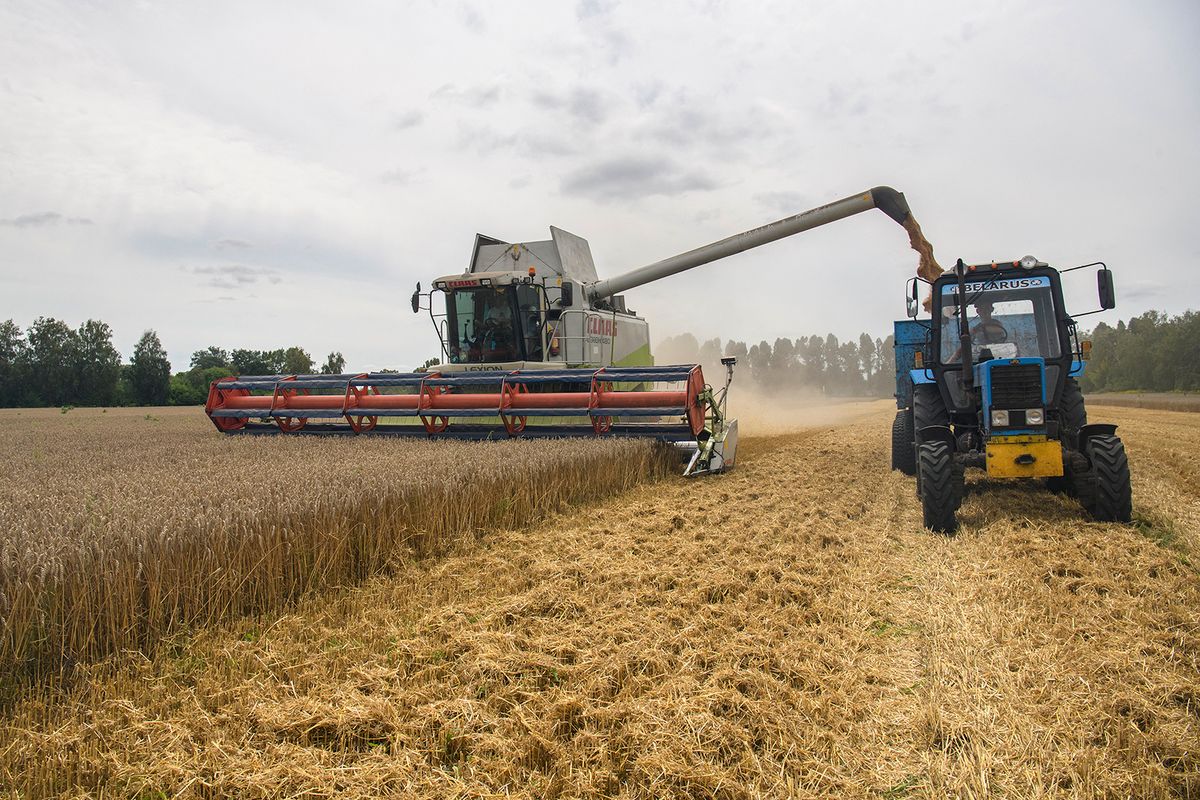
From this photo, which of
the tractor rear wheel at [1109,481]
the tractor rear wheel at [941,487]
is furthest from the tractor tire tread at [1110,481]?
the tractor rear wheel at [941,487]

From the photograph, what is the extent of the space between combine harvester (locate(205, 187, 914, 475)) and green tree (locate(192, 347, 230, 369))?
41.9 m

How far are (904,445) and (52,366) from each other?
53.7m

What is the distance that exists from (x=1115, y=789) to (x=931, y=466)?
11.9ft

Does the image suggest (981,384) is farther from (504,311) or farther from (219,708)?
(504,311)

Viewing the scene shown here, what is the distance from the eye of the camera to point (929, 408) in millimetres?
6883

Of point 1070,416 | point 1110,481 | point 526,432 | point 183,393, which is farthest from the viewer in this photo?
point 183,393

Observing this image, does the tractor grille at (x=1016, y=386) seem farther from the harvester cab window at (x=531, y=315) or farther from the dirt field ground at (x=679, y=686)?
the harvester cab window at (x=531, y=315)

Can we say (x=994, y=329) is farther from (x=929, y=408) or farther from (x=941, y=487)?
(x=941, y=487)

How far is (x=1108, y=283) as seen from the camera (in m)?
6.01

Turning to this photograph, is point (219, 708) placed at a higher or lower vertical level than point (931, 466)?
lower

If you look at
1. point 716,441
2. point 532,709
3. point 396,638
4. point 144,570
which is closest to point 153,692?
point 144,570

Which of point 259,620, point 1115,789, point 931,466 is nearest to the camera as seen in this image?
point 1115,789

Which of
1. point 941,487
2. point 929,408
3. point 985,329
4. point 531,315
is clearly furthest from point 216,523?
point 531,315

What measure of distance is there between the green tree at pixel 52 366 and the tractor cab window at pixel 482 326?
45501mm
